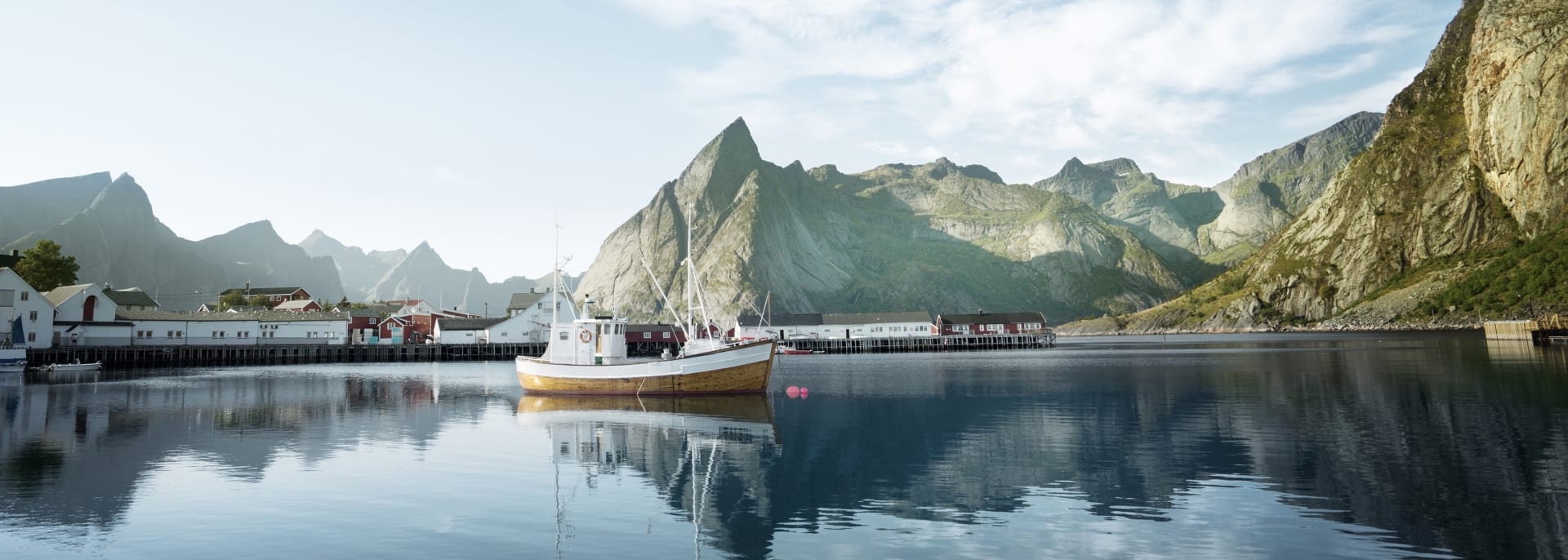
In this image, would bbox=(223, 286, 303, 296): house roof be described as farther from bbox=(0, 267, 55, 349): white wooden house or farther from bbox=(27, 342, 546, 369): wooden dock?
bbox=(0, 267, 55, 349): white wooden house

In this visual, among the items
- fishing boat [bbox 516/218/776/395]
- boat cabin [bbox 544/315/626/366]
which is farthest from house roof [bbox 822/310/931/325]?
fishing boat [bbox 516/218/776/395]

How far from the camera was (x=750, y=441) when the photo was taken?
28422 millimetres

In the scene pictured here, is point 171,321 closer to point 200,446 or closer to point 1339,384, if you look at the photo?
point 200,446

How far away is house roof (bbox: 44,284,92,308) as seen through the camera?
92.4m

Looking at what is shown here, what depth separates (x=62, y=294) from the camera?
9375 centimetres

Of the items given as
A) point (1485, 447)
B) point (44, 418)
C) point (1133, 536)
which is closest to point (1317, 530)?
point (1133, 536)

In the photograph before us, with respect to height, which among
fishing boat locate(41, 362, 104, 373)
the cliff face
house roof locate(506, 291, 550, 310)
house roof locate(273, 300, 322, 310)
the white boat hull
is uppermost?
the cliff face

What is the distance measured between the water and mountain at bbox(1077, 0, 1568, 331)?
422ft

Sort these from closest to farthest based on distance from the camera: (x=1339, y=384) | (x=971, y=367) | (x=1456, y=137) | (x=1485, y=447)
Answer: (x=1485, y=447) < (x=1339, y=384) < (x=971, y=367) < (x=1456, y=137)

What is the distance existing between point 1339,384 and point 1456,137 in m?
179

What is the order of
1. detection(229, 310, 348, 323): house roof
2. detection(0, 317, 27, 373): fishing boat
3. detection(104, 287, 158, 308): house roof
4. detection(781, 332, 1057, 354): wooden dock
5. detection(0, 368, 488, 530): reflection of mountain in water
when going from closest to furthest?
1. detection(0, 368, 488, 530): reflection of mountain in water
2. detection(0, 317, 27, 373): fishing boat
3. detection(229, 310, 348, 323): house roof
4. detection(104, 287, 158, 308): house roof
5. detection(781, 332, 1057, 354): wooden dock

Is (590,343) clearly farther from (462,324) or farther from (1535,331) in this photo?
(1535,331)

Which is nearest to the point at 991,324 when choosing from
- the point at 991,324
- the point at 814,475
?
the point at 991,324

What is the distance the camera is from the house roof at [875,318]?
153500 millimetres
